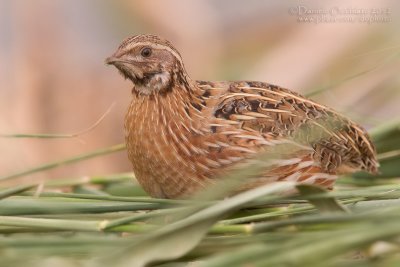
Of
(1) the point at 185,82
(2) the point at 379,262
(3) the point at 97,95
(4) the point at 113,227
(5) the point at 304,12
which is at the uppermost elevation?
(3) the point at 97,95

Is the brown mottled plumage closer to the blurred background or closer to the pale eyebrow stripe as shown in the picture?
the pale eyebrow stripe

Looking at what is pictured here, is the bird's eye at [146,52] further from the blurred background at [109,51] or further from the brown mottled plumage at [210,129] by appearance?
the blurred background at [109,51]

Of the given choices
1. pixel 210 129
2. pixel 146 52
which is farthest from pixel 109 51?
pixel 210 129

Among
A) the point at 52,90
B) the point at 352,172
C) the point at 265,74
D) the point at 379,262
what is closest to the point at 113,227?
the point at 379,262

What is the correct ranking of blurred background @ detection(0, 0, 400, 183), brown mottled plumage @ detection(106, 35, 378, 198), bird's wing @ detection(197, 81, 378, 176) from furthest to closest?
blurred background @ detection(0, 0, 400, 183) → bird's wing @ detection(197, 81, 378, 176) → brown mottled plumage @ detection(106, 35, 378, 198)

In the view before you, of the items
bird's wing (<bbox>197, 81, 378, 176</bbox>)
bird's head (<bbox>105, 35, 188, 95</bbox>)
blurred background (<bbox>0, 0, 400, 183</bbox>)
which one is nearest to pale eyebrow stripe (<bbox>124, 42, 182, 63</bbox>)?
bird's head (<bbox>105, 35, 188, 95</bbox>)

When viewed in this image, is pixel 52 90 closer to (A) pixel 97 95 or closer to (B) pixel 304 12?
(A) pixel 97 95

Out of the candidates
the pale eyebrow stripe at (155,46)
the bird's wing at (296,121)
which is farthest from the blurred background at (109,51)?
the pale eyebrow stripe at (155,46)
